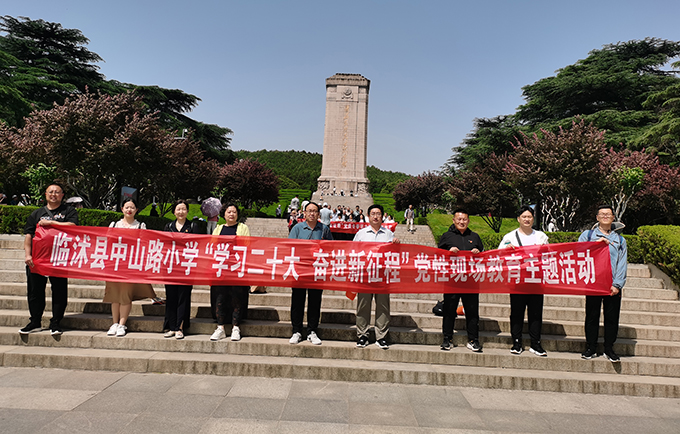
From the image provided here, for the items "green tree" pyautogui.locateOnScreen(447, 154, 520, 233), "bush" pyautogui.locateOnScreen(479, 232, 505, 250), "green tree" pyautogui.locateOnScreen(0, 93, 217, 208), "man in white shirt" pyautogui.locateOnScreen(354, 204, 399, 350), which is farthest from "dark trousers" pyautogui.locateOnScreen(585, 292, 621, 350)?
"green tree" pyautogui.locateOnScreen(447, 154, 520, 233)

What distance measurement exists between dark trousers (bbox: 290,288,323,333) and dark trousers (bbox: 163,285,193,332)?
4.51 ft

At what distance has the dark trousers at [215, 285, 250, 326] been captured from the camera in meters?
4.97

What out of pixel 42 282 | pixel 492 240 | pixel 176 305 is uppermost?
pixel 492 240

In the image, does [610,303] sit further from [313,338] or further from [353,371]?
[313,338]

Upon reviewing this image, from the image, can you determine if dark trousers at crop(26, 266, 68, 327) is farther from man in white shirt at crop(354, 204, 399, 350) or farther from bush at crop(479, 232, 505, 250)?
bush at crop(479, 232, 505, 250)

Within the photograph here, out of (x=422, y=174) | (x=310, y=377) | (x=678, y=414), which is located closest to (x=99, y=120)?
(x=310, y=377)

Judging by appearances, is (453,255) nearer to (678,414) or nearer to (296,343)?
(296,343)

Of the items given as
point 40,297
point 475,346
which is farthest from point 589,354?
point 40,297

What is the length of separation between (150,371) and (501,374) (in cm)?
396

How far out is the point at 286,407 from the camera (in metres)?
3.55

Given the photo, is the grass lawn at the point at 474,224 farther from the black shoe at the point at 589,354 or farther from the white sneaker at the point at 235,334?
the white sneaker at the point at 235,334

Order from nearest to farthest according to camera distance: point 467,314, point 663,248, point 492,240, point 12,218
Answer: point 467,314, point 663,248, point 12,218, point 492,240

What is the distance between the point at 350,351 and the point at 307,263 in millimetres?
1240

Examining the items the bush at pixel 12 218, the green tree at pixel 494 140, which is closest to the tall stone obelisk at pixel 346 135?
the green tree at pixel 494 140
